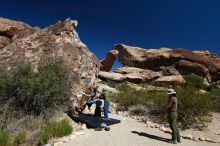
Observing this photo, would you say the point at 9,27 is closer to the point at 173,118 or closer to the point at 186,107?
the point at 186,107

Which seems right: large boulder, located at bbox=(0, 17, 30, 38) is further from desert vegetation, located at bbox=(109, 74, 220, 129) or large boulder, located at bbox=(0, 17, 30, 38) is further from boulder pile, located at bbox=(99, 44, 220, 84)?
boulder pile, located at bbox=(99, 44, 220, 84)

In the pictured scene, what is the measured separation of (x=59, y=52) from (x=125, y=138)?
15.9ft

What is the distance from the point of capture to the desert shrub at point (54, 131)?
27.0 ft

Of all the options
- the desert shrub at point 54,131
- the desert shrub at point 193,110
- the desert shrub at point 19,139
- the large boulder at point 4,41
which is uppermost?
the large boulder at point 4,41

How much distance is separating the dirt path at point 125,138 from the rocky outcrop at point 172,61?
28.2 metres

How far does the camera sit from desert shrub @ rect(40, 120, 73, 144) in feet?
27.0

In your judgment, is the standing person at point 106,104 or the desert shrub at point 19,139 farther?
the standing person at point 106,104

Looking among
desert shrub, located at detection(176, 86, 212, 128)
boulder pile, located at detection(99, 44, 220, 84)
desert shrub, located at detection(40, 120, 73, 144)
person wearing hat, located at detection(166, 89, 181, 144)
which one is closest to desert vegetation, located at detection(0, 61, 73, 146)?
desert shrub, located at detection(40, 120, 73, 144)

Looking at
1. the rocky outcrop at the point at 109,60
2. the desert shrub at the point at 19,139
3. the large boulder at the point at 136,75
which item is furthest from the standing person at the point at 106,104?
the rocky outcrop at the point at 109,60

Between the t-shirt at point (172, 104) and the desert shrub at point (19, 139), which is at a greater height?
the t-shirt at point (172, 104)

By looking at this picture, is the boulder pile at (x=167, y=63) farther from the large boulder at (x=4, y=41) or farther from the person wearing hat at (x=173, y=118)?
the person wearing hat at (x=173, y=118)

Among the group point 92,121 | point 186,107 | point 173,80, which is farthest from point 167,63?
point 92,121

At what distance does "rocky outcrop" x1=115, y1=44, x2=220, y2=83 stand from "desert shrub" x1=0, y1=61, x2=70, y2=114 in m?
29.0

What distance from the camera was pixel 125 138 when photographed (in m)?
9.29
